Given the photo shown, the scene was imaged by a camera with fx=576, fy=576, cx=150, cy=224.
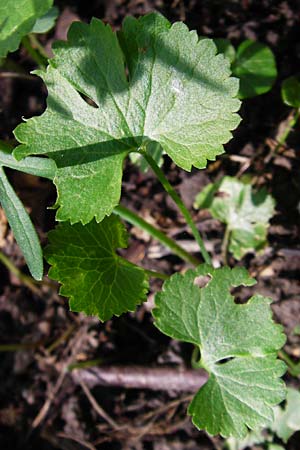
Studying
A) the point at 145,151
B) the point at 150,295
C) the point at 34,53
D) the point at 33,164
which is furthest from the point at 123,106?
the point at 150,295

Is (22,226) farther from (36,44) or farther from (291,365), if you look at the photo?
(36,44)

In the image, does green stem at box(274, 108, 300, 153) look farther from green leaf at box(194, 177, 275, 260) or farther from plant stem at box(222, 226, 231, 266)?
plant stem at box(222, 226, 231, 266)

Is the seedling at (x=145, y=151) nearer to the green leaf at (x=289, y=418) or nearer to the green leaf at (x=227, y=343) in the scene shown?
the green leaf at (x=227, y=343)

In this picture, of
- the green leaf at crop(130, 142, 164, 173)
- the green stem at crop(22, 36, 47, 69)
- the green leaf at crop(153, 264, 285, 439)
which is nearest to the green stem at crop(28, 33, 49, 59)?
the green stem at crop(22, 36, 47, 69)

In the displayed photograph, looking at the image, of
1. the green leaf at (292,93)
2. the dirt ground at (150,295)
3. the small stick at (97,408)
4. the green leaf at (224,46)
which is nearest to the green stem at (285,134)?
the dirt ground at (150,295)

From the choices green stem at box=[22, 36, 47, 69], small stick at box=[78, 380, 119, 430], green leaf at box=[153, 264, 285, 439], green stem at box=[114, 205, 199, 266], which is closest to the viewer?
green leaf at box=[153, 264, 285, 439]

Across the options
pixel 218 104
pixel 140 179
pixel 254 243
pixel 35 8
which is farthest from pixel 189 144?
pixel 140 179
